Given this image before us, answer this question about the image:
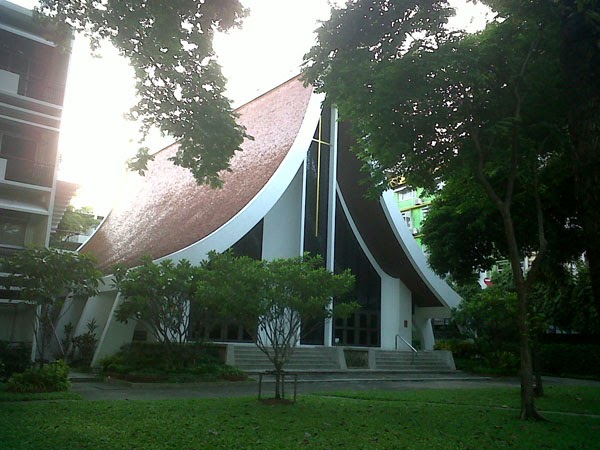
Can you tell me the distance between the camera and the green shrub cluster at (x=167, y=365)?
1472 cm

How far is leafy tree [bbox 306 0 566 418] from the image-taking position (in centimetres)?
980

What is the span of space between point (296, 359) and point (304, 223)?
5653mm

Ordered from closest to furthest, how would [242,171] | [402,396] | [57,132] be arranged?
1. [402,396]
2. [57,132]
3. [242,171]

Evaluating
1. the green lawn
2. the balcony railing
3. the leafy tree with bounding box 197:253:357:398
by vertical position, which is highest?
the balcony railing

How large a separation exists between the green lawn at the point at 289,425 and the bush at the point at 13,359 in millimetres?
3938

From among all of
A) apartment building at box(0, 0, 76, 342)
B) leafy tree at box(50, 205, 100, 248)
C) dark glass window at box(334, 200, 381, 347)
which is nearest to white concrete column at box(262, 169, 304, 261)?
dark glass window at box(334, 200, 381, 347)

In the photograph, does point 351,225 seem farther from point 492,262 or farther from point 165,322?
point 165,322

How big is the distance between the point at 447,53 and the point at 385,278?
17854 mm

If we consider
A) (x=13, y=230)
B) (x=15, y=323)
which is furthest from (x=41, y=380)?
(x=13, y=230)

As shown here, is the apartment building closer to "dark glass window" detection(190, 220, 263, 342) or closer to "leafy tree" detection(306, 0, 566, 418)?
"dark glass window" detection(190, 220, 263, 342)

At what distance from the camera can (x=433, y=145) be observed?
1146cm

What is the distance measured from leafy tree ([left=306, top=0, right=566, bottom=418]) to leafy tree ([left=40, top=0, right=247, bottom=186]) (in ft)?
5.89

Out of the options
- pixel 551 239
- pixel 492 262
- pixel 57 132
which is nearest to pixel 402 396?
pixel 551 239

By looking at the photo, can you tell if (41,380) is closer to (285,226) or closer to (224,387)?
(224,387)
